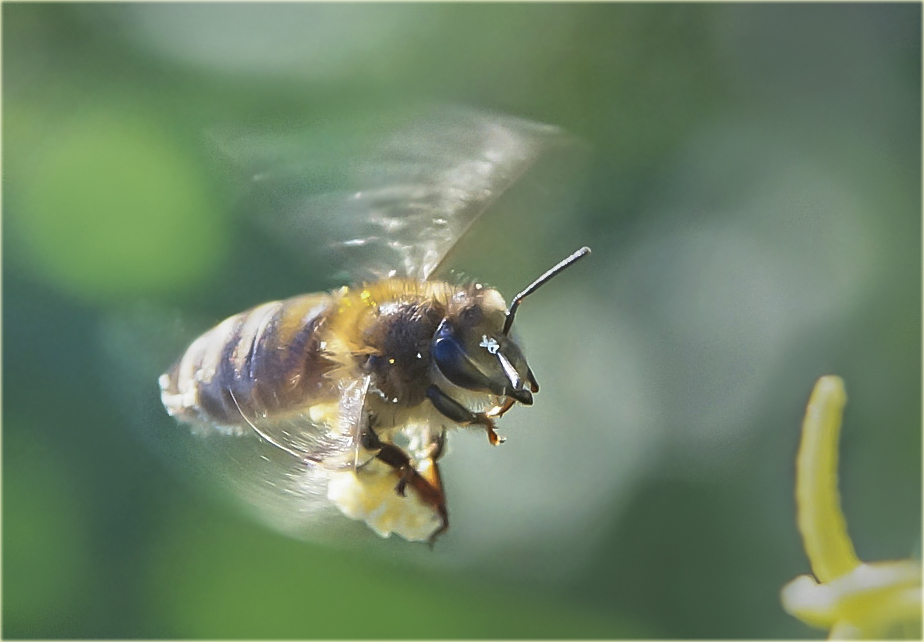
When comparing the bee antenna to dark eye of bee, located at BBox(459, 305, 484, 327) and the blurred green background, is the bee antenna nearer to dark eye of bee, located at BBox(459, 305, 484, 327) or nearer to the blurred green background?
dark eye of bee, located at BBox(459, 305, 484, 327)

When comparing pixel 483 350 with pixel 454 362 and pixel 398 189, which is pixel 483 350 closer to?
pixel 454 362

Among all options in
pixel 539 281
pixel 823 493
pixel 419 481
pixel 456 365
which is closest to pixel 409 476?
pixel 419 481

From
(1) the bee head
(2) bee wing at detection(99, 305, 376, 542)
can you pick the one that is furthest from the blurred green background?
(1) the bee head

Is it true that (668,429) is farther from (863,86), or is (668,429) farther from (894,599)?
(894,599)

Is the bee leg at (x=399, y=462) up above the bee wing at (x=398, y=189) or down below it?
below

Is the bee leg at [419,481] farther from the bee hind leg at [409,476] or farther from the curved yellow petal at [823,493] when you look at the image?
the curved yellow petal at [823,493]

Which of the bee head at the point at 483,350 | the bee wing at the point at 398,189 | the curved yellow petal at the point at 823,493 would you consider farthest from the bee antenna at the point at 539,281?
the curved yellow petal at the point at 823,493

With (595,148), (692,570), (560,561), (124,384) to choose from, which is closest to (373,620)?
(560,561)
